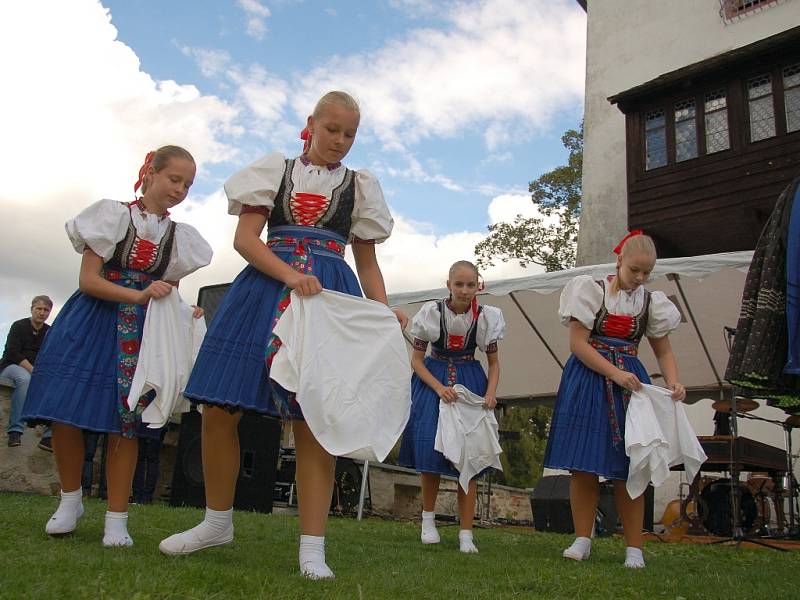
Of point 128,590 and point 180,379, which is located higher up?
point 180,379

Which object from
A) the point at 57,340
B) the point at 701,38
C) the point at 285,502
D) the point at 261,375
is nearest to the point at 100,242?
the point at 57,340

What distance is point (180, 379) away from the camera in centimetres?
293

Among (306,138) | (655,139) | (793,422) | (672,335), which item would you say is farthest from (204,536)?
(655,139)

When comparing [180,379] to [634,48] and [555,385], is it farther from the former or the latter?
[634,48]

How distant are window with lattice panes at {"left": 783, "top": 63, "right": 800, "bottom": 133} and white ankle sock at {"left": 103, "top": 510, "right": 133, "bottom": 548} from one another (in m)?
13.6

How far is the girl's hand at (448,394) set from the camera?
15.3ft

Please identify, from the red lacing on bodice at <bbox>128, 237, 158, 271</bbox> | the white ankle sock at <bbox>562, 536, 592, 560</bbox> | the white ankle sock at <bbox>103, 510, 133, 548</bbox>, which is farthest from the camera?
the white ankle sock at <bbox>562, 536, 592, 560</bbox>

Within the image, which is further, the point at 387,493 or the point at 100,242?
the point at 387,493

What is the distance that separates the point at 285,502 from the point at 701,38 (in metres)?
13.5

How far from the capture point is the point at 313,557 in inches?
92.7

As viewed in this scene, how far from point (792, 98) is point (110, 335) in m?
13.5

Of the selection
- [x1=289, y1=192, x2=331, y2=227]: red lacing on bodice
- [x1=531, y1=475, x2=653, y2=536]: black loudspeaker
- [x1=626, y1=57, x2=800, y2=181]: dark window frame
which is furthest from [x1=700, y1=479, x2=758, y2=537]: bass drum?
[x1=626, y1=57, x2=800, y2=181]: dark window frame

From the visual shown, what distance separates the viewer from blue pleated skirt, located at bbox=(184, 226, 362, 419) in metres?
2.45

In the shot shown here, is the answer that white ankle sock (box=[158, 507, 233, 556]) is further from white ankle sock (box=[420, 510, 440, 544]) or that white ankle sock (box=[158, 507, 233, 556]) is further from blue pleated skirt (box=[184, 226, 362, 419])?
white ankle sock (box=[420, 510, 440, 544])
